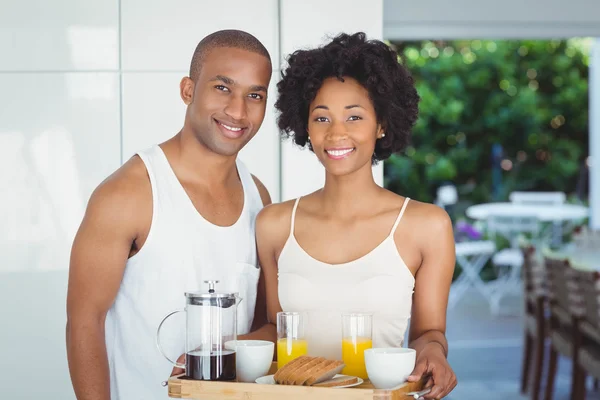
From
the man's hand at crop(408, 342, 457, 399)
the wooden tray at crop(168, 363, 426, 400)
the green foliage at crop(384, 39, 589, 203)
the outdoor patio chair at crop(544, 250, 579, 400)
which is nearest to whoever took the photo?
the wooden tray at crop(168, 363, 426, 400)

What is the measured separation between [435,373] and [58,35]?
6.39 feet

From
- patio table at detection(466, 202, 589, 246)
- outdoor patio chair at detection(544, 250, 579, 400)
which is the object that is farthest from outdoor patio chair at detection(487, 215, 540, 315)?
outdoor patio chair at detection(544, 250, 579, 400)

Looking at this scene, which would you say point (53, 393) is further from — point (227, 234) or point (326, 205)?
point (326, 205)

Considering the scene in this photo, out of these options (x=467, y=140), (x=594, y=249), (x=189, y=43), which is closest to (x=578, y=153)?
(x=467, y=140)

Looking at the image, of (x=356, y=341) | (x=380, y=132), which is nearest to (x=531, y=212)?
(x=380, y=132)

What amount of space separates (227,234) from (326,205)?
264mm

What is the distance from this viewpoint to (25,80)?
2.97 meters

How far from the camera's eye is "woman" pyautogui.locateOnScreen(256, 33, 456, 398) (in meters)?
1.99

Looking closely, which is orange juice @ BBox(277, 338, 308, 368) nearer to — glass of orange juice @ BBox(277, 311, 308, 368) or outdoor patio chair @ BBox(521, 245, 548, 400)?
glass of orange juice @ BBox(277, 311, 308, 368)

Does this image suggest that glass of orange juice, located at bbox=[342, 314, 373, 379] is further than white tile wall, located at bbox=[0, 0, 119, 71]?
No

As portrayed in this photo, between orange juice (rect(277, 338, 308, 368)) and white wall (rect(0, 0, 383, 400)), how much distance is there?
143 cm

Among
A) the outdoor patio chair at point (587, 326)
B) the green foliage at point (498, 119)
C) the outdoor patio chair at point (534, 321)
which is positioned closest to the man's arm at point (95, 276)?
the outdoor patio chair at point (587, 326)

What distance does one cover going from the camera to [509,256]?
8477 millimetres

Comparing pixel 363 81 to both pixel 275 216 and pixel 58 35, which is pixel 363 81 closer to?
pixel 275 216
